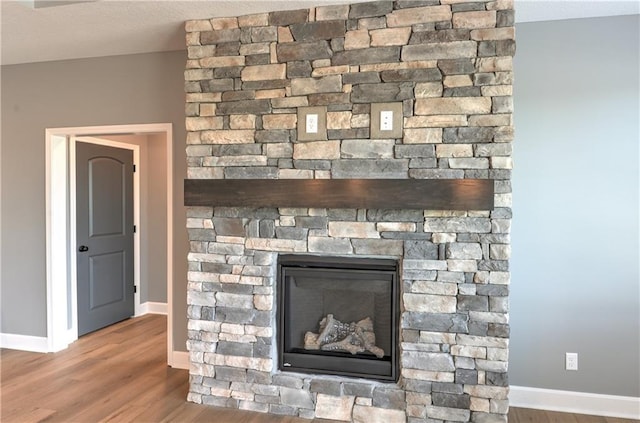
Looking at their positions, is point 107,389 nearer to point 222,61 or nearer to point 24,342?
point 24,342

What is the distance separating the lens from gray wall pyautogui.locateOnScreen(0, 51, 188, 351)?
3482 mm

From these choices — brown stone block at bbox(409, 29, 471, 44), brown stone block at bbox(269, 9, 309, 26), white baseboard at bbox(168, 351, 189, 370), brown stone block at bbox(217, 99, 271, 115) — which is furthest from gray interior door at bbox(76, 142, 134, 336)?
brown stone block at bbox(409, 29, 471, 44)

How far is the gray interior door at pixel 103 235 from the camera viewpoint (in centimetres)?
425

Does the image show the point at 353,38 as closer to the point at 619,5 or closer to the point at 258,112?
the point at 258,112

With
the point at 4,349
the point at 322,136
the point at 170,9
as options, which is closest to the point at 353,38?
the point at 322,136

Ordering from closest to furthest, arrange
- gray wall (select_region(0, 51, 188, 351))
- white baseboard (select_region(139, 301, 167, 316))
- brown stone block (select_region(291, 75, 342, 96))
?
brown stone block (select_region(291, 75, 342, 96)) < gray wall (select_region(0, 51, 188, 351)) < white baseboard (select_region(139, 301, 167, 316))

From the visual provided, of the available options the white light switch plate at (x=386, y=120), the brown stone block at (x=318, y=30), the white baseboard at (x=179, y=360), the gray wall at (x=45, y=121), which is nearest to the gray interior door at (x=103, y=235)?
the gray wall at (x=45, y=121)

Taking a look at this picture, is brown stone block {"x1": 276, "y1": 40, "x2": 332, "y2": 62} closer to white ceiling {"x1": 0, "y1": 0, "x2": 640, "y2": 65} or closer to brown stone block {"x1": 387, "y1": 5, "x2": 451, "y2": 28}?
white ceiling {"x1": 0, "y1": 0, "x2": 640, "y2": 65}

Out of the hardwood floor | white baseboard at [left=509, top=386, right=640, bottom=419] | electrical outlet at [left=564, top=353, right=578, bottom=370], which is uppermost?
electrical outlet at [left=564, top=353, right=578, bottom=370]

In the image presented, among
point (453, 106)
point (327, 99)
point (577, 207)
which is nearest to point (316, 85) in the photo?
point (327, 99)

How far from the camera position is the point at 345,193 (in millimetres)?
2557

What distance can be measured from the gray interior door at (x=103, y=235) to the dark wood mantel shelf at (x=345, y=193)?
201 cm

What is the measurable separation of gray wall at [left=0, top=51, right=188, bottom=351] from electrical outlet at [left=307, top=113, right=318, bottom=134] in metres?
1.24

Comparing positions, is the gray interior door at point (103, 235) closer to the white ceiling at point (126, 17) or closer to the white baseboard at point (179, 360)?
the white ceiling at point (126, 17)
